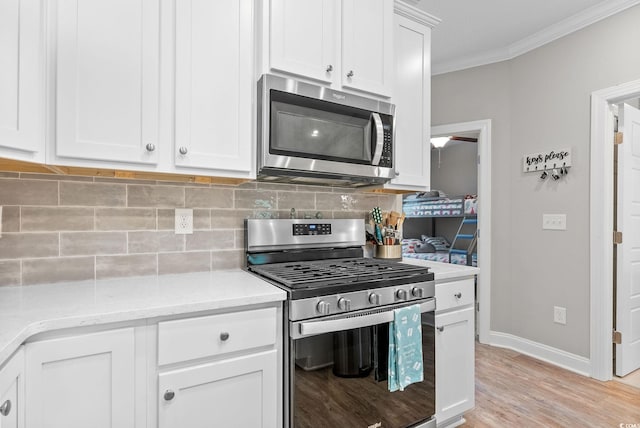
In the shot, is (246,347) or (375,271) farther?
(375,271)

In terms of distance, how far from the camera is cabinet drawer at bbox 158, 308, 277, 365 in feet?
3.82

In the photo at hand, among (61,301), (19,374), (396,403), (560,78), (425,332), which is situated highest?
(560,78)

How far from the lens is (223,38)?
154cm

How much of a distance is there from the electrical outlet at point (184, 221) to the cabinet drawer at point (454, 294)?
4.39ft

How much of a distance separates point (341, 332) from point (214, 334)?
1.73 feet

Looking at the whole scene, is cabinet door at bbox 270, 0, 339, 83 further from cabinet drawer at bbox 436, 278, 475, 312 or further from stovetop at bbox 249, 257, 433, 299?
cabinet drawer at bbox 436, 278, 475, 312

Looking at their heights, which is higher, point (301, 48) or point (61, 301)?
point (301, 48)

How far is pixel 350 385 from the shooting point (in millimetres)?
1487

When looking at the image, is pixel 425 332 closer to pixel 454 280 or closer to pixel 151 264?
pixel 454 280

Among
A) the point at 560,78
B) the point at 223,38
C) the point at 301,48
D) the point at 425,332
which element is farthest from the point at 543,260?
the point at 223,38

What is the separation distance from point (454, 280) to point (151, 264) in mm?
1591

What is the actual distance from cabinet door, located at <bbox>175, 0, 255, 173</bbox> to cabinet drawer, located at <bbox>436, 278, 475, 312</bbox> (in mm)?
1207

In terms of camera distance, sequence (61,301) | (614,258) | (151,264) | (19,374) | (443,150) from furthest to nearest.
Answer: (443,150), (614,258), (151,264), (61,301), (19,374)

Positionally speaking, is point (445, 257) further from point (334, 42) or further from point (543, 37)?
point (334, 42)
